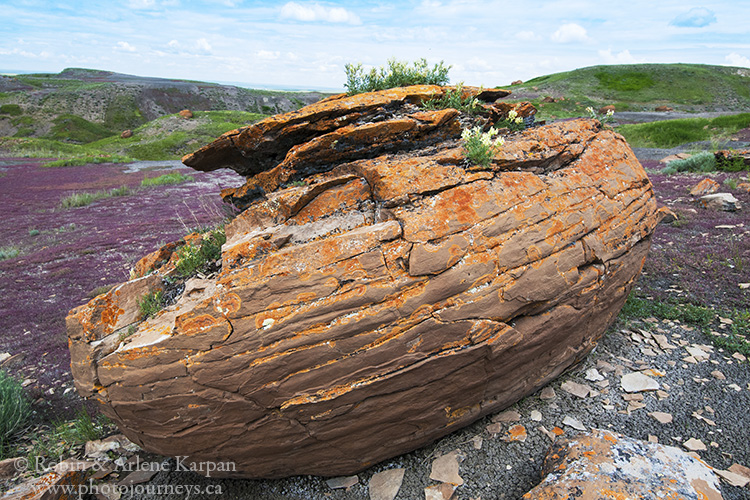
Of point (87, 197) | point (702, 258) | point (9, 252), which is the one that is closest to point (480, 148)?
point (702, 258)

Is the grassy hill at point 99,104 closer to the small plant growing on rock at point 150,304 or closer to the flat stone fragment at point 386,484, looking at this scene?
the small plant growing on rock at point 150,304

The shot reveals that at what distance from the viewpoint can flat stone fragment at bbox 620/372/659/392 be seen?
19.0 feet

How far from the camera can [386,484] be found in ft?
15.8

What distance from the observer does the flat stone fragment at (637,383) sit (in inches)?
228

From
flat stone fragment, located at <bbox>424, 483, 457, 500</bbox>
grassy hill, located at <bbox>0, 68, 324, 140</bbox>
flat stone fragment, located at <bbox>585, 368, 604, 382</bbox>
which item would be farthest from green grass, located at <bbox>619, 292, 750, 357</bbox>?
grassy hill, located at <bbox>0, 68, 324, 140</bbox>

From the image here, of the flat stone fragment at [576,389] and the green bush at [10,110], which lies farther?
the green bush at [10,110]

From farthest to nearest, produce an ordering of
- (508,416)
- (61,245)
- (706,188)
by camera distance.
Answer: (706,188) < (61,245) < (508,416)

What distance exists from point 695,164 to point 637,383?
66.7 feet

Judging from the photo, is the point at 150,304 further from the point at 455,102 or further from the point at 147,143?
the point at 147,143

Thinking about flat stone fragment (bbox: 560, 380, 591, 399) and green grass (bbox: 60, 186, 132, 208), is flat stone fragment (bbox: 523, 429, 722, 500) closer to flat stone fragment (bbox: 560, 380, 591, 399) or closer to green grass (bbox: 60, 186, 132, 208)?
flat stone fragment (bbox: 560, 380, 591, 399)

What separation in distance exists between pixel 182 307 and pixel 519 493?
455 cm

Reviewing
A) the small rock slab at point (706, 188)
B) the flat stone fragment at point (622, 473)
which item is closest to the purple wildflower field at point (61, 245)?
the flat stone fragment at point (622, 473)

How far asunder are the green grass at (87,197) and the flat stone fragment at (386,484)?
24.6 metres

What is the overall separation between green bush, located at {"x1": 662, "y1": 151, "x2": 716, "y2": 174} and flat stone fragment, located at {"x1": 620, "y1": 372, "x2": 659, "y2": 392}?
19071mm
